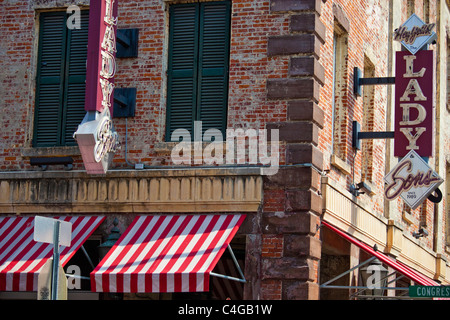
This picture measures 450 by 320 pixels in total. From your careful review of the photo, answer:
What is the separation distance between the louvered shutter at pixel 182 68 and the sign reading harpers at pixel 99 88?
4.19 feet

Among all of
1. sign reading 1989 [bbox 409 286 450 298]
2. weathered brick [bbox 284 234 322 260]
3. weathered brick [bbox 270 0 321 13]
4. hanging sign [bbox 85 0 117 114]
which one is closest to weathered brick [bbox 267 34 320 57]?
weathered brick [bbox 270 0 321 13]

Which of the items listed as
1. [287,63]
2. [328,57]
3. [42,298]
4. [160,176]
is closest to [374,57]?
[328,57]

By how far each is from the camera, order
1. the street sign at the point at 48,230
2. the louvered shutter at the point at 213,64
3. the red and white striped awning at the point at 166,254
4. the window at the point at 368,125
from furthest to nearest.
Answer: the window at the point at 368,125 → the louvered shutter at the point at 213,64 → the red and white striped awning at the point at 166,254 → the street sign at the point at 48,230

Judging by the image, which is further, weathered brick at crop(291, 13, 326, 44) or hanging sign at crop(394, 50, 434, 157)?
hanging sign at crop(394, 50, 434, 157)

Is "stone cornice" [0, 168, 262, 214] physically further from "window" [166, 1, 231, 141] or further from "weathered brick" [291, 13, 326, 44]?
"weathered brick" [291, 13, 326, 44]

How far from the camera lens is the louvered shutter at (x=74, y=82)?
18531mm

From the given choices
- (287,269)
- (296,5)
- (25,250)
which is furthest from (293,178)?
(25,250)

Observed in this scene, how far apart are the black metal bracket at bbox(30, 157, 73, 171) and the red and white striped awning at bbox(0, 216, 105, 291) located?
3.06ft

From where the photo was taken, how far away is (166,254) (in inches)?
643

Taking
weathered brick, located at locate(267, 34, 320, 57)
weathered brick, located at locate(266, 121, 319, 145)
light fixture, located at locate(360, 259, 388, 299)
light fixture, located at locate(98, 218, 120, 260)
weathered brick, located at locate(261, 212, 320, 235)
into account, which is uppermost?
weathered brick, located at locate(267, 34, 320, 57)

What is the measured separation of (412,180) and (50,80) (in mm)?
7028

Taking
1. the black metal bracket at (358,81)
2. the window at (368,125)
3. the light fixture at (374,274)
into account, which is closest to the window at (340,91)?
the black metal bracket at (358,81)

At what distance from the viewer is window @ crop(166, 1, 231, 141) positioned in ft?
58.7

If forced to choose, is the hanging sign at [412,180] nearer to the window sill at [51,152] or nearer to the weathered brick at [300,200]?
the weathered brick at [300,200]
